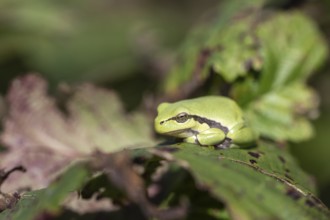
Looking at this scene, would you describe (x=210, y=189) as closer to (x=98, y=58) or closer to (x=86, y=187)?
(x=86, y=187)

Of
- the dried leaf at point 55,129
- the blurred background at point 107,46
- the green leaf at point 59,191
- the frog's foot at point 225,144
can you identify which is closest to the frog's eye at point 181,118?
the frog's foot at point 225,144

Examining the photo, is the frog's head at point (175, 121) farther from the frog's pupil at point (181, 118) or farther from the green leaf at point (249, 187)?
the green leaf at point (249, 187)

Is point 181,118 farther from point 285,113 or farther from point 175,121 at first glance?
point 285,113

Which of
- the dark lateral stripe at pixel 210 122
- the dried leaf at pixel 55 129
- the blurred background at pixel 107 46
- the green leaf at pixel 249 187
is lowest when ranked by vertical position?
the green leaf at pixel 249 187

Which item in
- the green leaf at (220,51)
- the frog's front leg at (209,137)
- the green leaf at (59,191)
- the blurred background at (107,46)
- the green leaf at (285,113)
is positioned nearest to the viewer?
the green leaf at (59,191)

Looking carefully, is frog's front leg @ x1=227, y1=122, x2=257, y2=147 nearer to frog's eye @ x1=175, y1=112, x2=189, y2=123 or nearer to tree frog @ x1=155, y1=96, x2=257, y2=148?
tree frog @ x1=155, y1=96, x2=257, y2=148

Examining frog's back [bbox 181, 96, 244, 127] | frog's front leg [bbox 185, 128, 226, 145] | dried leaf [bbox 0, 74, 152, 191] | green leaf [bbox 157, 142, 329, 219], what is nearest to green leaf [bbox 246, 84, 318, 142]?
frog's back [bbox 181, 96, 244, 127]

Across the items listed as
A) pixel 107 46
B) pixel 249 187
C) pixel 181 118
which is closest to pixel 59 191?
pixel 249 187

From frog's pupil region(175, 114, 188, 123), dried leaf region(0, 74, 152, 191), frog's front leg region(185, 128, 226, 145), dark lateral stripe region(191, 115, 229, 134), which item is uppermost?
dried leaf region(0, 74, 152, 191)
